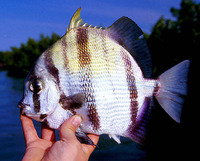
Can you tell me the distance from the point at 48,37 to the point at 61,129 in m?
24.9

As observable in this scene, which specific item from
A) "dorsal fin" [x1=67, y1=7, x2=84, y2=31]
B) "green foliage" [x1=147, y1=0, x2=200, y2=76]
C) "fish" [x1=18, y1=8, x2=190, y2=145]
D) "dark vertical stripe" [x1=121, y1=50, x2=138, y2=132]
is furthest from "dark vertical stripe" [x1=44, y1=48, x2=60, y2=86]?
"green foliage" [x1=147, y1=0, x2=200, y2=76]

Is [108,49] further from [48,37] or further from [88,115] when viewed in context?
[48,37]

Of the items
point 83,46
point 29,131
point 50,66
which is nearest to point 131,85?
point 83,46

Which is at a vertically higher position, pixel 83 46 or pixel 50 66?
pixel 83 46

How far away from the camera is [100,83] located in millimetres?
1301

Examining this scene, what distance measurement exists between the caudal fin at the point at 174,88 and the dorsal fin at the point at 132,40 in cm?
15

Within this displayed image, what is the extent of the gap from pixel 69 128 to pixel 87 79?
0.36m

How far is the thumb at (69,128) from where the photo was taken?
1.27 meters

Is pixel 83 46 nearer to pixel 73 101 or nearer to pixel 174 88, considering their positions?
pixel 73 101

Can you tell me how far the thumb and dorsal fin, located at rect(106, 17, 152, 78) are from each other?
25.7 inches

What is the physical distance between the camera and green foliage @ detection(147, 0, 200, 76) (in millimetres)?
8734

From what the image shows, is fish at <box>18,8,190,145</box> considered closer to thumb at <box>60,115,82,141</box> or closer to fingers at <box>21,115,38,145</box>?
thumb at <box>60,115,82,141</box>

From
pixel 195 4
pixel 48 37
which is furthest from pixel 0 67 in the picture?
pixel 195 4

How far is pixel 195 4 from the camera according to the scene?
1261 cm
